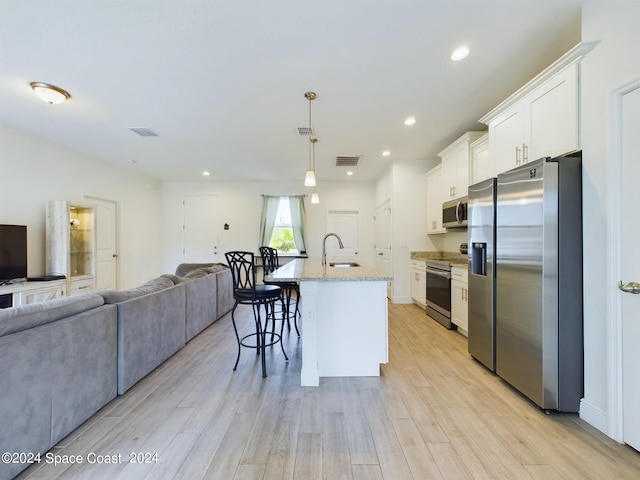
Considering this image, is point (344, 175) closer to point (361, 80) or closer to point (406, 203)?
point (406, 203)

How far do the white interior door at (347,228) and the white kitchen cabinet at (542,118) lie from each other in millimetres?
4110

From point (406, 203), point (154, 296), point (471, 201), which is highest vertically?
point (406, 203)

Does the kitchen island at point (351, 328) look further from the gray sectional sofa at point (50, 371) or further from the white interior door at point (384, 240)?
the white interior door at point (384, 240)

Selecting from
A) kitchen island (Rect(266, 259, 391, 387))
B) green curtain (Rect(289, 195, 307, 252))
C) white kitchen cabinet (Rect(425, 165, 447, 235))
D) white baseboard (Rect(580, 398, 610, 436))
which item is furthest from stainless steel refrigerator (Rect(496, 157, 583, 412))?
green curtain (Rect(289, 195, 307, 252))

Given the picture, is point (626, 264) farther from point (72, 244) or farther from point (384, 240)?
point (72, 244)

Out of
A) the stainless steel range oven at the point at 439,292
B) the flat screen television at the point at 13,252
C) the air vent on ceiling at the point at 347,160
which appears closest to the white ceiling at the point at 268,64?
the air vent on ceiling at the point at 347,160

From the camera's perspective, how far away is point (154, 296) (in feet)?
7.93

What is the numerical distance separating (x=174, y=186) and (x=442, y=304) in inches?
259

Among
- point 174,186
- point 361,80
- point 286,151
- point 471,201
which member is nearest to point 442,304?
point 471,201

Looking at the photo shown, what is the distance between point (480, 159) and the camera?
3.35 meters

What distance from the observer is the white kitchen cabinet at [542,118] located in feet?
6.05

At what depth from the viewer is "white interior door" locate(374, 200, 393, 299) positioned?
16.9ft

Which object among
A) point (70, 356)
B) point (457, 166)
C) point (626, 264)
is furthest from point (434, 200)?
point (70, 356)

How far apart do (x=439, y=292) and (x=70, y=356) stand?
3888 millimetres
